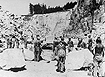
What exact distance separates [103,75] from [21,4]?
4.03 meters

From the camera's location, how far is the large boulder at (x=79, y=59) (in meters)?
8.87

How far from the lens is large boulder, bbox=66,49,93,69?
8.87 metres

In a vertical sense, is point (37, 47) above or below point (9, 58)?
above

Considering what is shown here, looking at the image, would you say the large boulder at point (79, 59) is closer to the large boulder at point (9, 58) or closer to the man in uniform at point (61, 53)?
the man in uniform at point (61, 53)

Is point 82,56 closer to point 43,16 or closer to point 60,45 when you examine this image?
point 60,45

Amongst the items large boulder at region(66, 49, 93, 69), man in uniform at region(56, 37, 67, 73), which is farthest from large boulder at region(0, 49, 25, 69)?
large boulder at region(66, 49, 93, 69)

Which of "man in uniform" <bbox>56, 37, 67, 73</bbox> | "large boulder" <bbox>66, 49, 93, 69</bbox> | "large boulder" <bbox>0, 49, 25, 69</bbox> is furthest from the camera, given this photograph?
"large boulder" <bbox>66, 49, 93, 69</bbox>

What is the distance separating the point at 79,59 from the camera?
29.7 ft

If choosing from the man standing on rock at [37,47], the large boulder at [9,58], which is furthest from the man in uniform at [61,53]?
the man standing on rock at [37,47]

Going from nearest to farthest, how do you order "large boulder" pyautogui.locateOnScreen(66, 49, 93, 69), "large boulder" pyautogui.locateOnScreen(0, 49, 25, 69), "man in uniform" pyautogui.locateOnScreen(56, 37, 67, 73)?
"man in uniform" pyautogui.locateOnScreen(56, 37, 67, 73)
"large boulder" pyautogui.locateOnScreen(0, 49, 25, 69)
"large boulder" pyautogui.locateOnScreen(66, 49, 93, 69)

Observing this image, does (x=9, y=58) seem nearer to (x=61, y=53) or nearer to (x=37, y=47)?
(x=61, y=53)

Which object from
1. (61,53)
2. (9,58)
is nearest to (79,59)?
(61,53)

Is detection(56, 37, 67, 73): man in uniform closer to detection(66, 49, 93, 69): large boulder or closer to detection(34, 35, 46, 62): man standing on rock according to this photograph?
detection(66, 49, 93, 69): large boulder

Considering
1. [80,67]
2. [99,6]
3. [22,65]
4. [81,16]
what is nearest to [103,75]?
Answer: [80,67]
